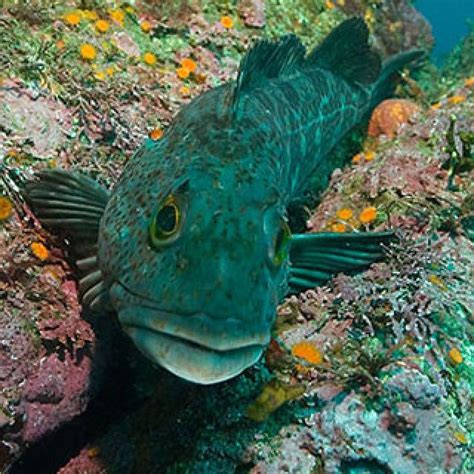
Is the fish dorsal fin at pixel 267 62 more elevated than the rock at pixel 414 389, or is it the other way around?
the fish dorsal fin at pixel 267 62

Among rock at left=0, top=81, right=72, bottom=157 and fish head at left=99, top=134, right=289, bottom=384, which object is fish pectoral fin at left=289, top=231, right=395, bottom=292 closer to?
fish head at left=99, top=134, right=289, bottom=384

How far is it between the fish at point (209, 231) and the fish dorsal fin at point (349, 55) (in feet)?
3.03

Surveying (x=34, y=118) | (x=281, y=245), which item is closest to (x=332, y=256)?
(x=281, y=245)

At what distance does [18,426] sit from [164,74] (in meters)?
3.27

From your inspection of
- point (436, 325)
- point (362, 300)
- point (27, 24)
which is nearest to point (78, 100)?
point (27, 24)

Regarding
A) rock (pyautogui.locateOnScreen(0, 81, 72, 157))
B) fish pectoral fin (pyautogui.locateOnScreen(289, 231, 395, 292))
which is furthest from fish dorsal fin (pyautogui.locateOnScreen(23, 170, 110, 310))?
fish pectoral fin (pyautogui.locateOnScreen(289, 231, 395, 292))

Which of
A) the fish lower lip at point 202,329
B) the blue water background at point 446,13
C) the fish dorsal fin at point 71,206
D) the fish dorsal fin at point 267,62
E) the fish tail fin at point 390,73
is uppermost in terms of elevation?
the fish dorsal fin at point 267,62

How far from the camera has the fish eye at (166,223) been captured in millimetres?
2541

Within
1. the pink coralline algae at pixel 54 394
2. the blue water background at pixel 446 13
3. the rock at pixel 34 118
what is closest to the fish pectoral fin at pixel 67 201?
the rock at pixel 34 118

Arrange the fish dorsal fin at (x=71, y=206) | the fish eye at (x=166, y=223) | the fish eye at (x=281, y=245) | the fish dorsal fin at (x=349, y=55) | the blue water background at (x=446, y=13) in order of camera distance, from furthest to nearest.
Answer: the blue water background at (x=446, y=13) → the fish dorsal fin at (x=349, y=55) → the fish dorsal fin at (x=71, y=206) → the fish eye at (x=281, y=245) → the fish eye at (x=166, y=223)

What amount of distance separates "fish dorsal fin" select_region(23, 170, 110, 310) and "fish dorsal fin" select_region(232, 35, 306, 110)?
1008 millimetres

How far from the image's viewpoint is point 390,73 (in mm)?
6754

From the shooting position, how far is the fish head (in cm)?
227

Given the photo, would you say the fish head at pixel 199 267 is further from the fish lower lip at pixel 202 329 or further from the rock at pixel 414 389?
the rock at pixel 414 389
